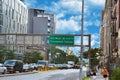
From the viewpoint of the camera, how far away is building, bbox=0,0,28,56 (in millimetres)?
117062

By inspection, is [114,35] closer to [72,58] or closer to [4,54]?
[4,54]

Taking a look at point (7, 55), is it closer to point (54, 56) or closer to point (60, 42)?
point (60, 42)

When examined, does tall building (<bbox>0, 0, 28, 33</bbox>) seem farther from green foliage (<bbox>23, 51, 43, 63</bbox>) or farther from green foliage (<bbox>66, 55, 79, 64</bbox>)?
green foliage (<bbox>66, 55, 79, 64</bbox>)

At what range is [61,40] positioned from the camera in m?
51.3

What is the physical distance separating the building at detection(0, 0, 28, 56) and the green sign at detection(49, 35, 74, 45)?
57291 mm

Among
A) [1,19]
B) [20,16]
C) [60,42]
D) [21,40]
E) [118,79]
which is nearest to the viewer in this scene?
[118,79]

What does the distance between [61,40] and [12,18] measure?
81333mm

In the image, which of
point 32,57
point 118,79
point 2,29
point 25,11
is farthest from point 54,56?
point 118,79

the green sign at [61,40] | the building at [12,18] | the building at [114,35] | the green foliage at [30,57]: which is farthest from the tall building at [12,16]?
the green sign at [61,40]

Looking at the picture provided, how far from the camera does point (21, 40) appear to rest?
56.8m

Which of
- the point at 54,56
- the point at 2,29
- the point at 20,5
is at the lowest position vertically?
the point at 54,56

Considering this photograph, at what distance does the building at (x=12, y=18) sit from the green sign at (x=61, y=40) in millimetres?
57291

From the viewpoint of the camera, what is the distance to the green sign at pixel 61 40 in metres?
50.8

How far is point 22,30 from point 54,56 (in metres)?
32.6
